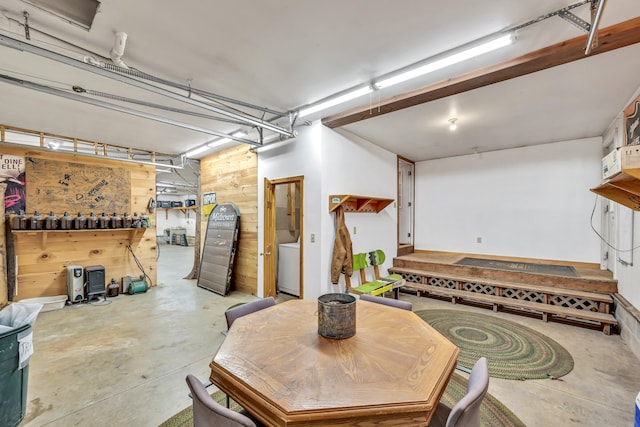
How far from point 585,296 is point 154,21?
18.6 ft

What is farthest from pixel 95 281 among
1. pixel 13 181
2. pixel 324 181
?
pixel 324 181

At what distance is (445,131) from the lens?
14.4ft

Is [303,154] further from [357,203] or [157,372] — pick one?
[157,372]

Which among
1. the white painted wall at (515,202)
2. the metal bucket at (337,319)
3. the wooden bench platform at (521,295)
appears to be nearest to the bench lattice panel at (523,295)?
the wooden bench platform at (521,295)

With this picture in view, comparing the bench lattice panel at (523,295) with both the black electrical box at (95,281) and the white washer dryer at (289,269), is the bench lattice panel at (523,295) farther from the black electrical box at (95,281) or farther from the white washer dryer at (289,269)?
the black electrical box at (95,281)

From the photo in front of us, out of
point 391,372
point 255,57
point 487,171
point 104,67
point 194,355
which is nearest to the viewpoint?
point 391,372

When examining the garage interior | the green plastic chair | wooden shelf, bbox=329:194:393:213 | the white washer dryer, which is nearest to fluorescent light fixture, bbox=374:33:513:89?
the garage interior

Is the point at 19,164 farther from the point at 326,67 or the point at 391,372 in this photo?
the point at 391,372

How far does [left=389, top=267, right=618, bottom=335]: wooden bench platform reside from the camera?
3.60 m

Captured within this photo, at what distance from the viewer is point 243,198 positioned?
5266mm

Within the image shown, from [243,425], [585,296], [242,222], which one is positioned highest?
[242,222]

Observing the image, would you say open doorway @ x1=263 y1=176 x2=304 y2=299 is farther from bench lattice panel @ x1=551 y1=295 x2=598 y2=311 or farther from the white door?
bench lattice panel @ x1=551 y1=295 x2=598 y2=311

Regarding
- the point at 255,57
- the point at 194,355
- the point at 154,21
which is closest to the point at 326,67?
the point at 255,57

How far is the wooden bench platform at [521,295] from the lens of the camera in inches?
142
